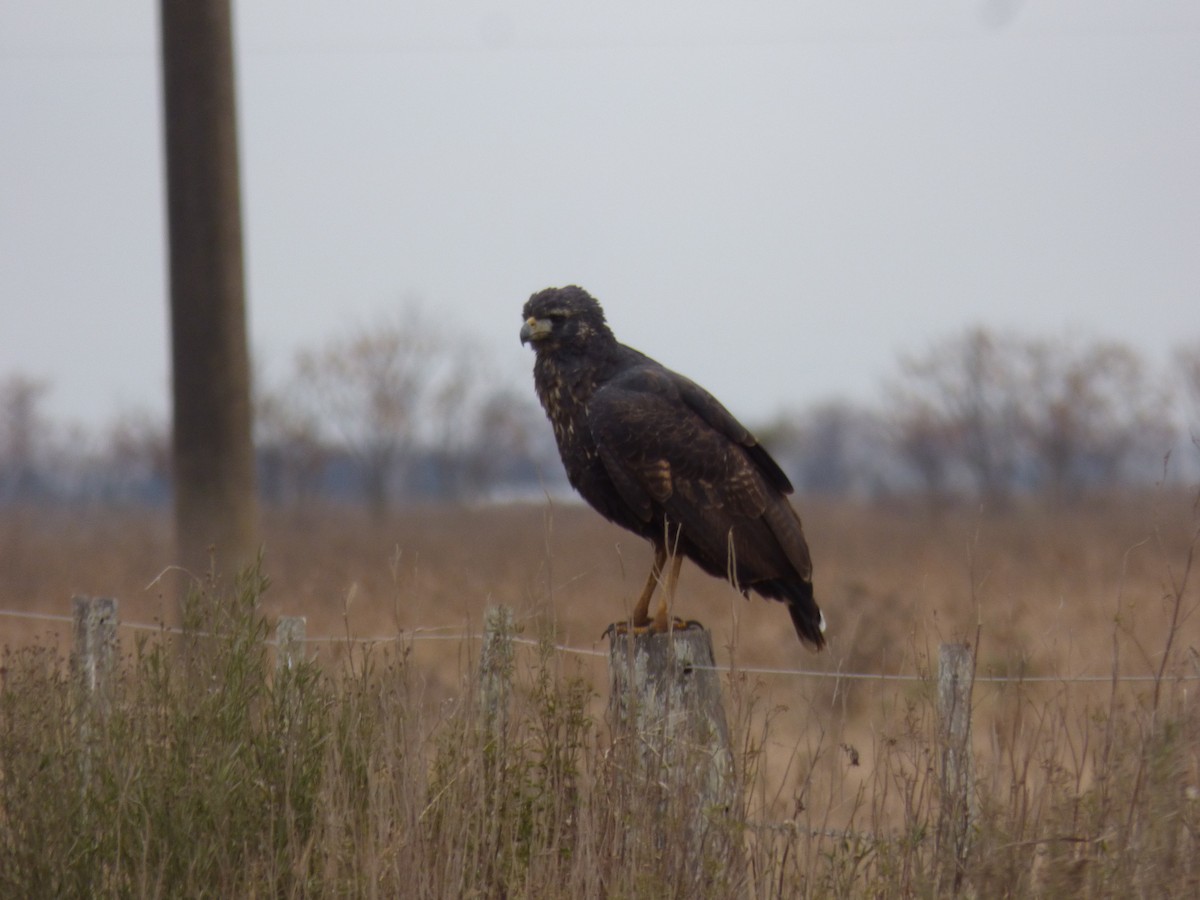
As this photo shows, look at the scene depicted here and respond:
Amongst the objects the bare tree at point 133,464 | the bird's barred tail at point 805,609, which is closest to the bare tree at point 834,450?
the bare tree at point 133,464

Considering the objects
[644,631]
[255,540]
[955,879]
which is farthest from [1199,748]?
[255,540]

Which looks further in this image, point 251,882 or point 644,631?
point 644,631

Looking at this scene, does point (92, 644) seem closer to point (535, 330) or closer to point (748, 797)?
point (535, 330)

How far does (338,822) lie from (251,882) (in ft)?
0.78

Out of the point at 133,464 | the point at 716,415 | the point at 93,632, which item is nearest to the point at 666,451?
the point at 716,415

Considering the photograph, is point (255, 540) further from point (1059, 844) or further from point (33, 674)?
point (1059, 844)

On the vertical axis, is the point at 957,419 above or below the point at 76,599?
above

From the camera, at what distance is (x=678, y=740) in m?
3.46

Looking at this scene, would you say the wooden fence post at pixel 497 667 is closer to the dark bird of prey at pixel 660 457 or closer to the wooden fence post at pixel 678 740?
the wooden fence post at pixel 678 740

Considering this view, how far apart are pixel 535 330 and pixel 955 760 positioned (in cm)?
215

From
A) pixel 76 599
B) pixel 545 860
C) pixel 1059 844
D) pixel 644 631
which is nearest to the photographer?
pixel 1059 844

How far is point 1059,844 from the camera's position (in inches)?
124

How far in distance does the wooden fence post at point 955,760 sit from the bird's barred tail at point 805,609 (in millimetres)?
1507

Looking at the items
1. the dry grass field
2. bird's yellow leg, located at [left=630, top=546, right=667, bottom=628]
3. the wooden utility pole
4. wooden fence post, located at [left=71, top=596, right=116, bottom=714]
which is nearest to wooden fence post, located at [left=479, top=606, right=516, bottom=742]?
the dry grass field
